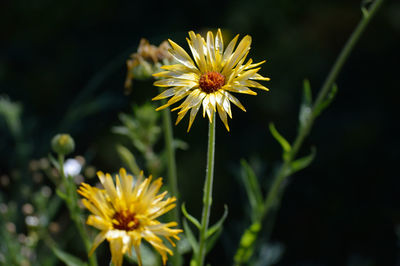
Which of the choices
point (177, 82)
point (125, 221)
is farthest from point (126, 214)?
point (177, 82)

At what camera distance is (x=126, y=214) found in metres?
1.05

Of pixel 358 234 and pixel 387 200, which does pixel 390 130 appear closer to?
pixel 387 200

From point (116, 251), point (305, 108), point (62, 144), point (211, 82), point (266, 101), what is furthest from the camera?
point (266, 101)

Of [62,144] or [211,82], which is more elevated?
[211,82]

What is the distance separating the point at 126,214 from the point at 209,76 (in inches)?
15.3

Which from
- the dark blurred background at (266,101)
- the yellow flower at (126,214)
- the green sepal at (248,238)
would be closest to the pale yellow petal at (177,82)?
the yellow flower at (126,214)

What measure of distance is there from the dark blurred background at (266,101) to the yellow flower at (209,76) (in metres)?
1.04

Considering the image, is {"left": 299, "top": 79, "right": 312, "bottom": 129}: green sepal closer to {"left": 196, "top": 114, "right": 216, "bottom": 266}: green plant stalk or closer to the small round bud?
{"left": 196, "top": 114, "right": 216, "bottom": 266}: green plant stalk

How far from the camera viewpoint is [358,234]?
2.29 meters

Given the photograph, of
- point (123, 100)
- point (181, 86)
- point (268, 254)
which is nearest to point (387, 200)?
point (268, 254)

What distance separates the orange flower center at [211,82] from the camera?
3.70ft

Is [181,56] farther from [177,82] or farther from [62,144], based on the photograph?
[62,144]

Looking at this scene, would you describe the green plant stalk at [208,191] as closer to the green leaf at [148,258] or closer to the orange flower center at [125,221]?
the orange flower center at [125,221]

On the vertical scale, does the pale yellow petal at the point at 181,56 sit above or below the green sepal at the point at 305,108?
above
